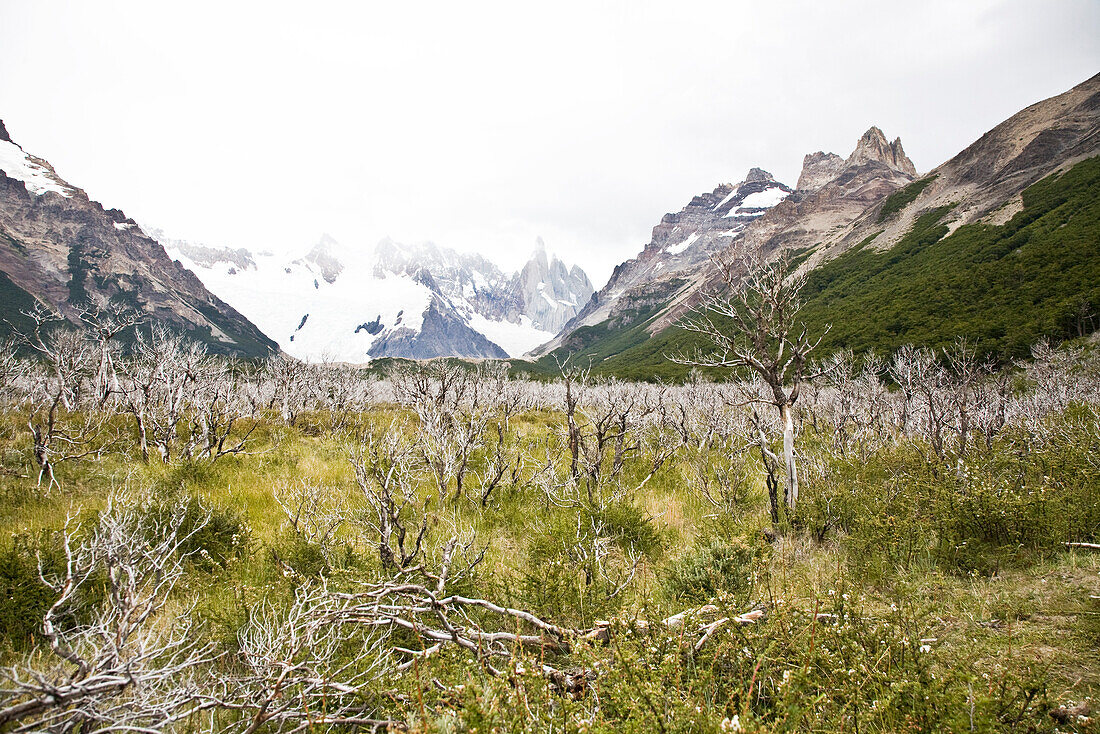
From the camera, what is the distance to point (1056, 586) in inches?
141

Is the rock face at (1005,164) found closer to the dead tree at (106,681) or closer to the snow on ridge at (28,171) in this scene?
the dead tree at (106,681)

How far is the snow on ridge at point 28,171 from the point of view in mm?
156000

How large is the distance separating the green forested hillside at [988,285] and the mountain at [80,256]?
583 ft

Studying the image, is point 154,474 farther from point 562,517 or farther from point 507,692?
point 507,692

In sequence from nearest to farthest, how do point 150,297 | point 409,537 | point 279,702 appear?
1. point 279,702
2. point 409,537
3. point 150,297

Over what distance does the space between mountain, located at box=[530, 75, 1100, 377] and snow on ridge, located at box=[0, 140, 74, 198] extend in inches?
9095

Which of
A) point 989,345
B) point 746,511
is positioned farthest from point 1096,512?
point 989,345

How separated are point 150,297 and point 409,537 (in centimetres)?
21920

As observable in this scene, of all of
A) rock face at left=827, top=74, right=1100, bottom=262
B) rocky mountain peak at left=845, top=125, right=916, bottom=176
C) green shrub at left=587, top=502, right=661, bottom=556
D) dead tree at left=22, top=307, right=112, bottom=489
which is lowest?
green shrub at left=587, top=502, right=661, bottom=556

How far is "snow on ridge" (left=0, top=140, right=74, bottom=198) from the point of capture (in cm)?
15600

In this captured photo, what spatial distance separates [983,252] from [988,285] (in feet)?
43.6

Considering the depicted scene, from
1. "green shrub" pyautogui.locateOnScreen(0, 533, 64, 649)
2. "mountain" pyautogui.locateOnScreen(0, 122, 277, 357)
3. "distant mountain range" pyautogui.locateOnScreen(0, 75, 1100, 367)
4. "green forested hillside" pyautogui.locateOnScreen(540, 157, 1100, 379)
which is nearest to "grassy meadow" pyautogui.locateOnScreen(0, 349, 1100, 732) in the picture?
"green shrub" pyautogui.locateOnScreen(0, 533, 64, 649)

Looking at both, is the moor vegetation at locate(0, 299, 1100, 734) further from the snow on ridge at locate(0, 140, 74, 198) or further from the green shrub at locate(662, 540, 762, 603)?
the snow on ridge at locate(0, 140, 74, 198)

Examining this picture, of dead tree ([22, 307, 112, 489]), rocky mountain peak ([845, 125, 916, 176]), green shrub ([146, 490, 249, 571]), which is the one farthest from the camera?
rocky mountain peak ([845, 125, 916, 176])
